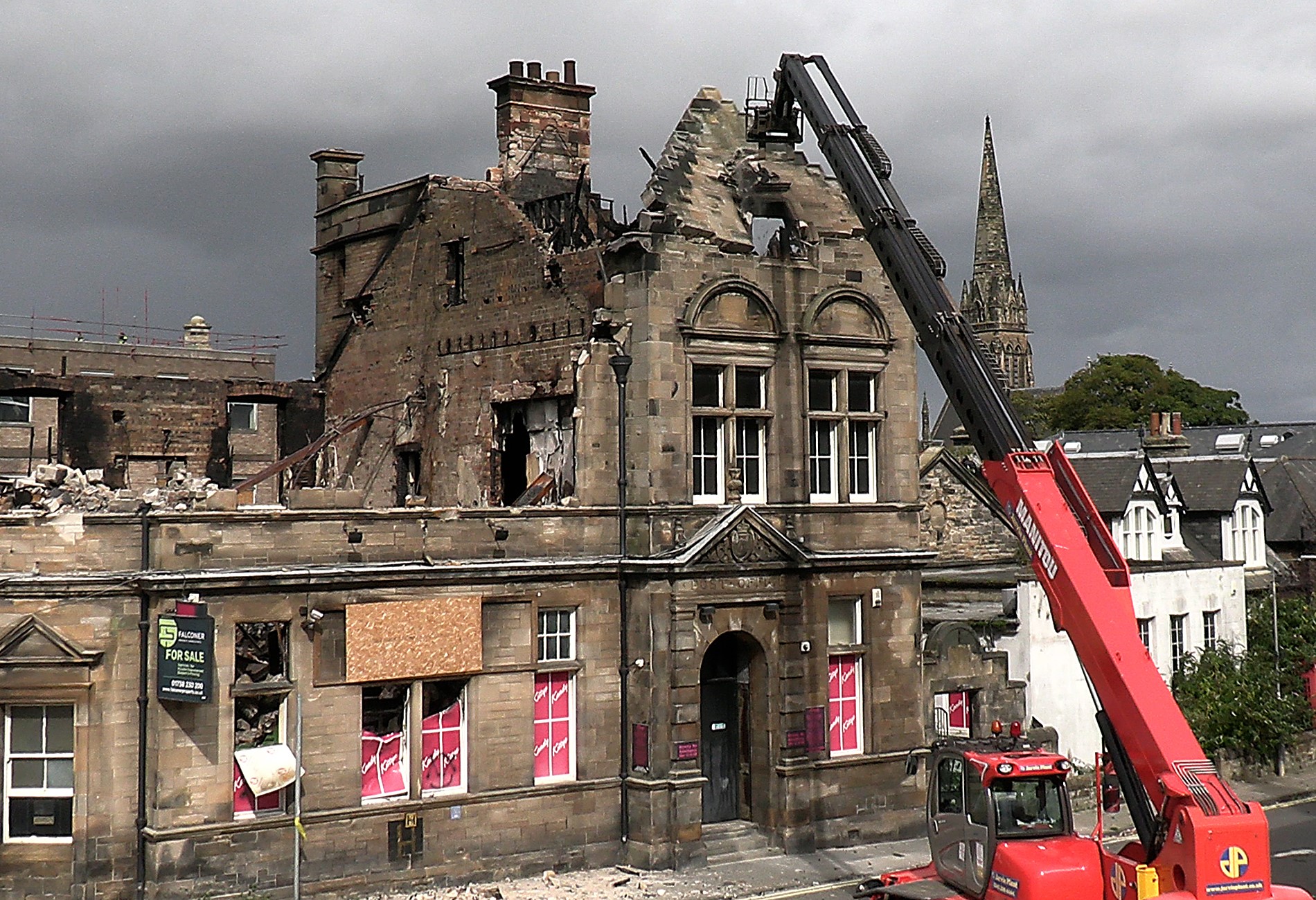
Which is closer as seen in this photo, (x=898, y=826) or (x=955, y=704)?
(x=898, y=826)

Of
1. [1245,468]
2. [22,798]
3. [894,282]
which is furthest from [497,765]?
[1245,468]

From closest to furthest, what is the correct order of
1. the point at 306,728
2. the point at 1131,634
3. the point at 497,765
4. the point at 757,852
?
the point at 1131,634 → the point at 306,728 → the point at 497,765 → the point at 757,852

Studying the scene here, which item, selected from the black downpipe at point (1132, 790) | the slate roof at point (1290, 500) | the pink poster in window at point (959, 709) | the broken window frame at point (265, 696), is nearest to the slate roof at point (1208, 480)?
the slate roof at point (1290, 500)

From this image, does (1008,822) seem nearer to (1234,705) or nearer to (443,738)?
(443,738)

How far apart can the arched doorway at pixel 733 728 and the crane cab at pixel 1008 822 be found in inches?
328

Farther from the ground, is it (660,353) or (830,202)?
(830,202)

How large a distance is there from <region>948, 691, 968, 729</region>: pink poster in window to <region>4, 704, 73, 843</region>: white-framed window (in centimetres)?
1621

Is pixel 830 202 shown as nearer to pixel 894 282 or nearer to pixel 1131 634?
pixel 894 282

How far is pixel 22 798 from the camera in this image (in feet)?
69.7

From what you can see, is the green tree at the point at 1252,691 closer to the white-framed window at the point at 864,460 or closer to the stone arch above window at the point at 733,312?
the white-framed window at the point at 864,460

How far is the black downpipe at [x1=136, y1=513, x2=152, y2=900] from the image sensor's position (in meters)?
21.2

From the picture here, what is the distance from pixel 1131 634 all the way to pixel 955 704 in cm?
1305

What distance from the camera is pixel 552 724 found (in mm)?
25094

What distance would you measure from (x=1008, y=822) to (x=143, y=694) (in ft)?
38.1
